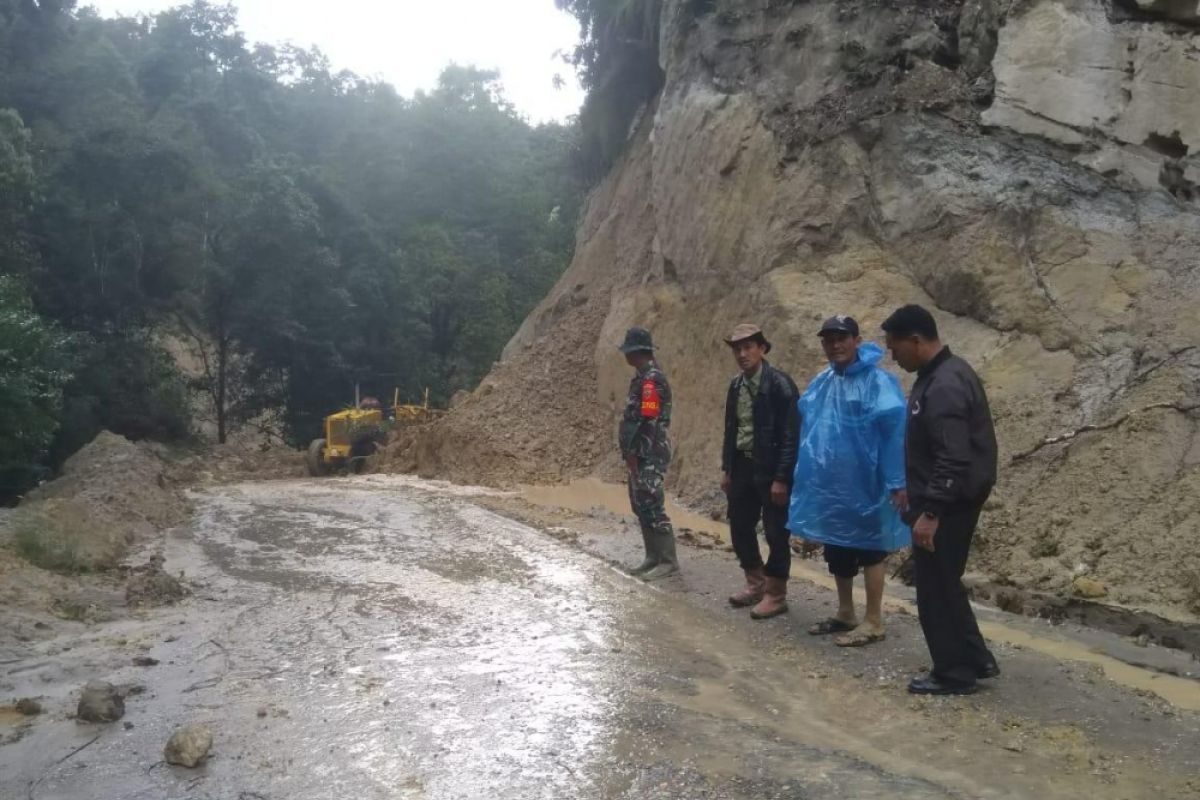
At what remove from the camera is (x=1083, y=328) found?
898 centimetres

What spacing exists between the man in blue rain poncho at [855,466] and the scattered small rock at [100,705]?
3536mm

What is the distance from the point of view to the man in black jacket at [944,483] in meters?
4.60

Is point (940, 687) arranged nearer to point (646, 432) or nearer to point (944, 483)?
point (944, 483)

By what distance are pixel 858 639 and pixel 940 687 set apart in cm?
90

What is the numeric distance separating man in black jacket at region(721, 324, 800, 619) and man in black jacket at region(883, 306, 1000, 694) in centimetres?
136

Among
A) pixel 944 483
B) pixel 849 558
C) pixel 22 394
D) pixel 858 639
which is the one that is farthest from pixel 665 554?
pixel 22 394

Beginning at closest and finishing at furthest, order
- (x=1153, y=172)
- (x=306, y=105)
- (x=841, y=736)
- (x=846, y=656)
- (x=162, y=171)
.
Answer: (x=841, y=736) < (x=846, y=656) < (x=1153, y=172) < (x=162, y=171) < (x=306, y=105)

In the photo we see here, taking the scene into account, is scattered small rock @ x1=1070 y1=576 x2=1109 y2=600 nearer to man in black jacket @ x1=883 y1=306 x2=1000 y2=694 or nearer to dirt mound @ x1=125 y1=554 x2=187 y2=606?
man in black jacket @ x1=883 y1=306 x2=1000 y2=694

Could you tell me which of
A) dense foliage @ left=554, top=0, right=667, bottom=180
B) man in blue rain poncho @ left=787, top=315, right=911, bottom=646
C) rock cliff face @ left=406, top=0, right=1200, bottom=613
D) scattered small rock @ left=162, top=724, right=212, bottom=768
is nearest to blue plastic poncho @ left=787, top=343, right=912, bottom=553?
man in blue rain poncho @ left=787, top=315, right=911, bottom=646

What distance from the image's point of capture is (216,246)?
97.2 ft

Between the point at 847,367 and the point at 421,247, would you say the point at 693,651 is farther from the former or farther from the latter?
the point at 421,247

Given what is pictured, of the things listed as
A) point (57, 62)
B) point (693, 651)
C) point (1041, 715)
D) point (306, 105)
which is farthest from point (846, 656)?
point (306, 105)

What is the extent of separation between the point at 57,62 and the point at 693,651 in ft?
110

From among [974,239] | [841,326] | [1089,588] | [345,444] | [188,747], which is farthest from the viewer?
[345,444]
